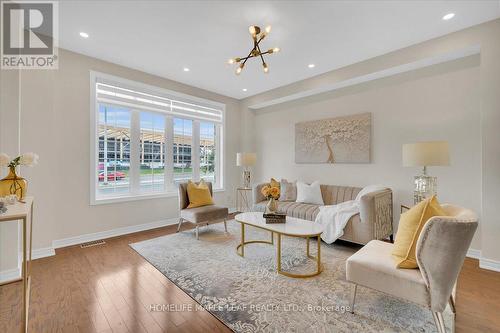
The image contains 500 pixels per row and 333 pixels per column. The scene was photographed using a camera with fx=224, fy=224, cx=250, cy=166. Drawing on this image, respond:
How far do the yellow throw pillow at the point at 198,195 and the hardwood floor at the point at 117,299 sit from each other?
1.24 metres

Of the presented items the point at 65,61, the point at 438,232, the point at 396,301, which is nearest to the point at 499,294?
the point at 396,301

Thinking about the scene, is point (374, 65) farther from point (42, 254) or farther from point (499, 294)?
point (42, 254)

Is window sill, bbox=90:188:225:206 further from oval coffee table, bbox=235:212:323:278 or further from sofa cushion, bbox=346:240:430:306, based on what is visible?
sofa cushion, bbox=346:240:430:306

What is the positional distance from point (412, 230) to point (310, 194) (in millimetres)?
2502

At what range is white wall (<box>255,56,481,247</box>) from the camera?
3.02 metres

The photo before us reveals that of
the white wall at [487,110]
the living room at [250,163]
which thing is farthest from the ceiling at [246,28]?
the white wall at [487,110]

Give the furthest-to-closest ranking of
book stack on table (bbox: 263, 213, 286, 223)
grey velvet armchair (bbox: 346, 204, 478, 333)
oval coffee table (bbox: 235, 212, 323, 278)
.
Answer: book stack on table (bbox: 263, 213, 286, 223), oval coffee table (bbox: 235, 212, 323, 278), grey velvet armchair (bbox: 346, 204, 478, 333)

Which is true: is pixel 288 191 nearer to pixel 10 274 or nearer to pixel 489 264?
pixel 489 264

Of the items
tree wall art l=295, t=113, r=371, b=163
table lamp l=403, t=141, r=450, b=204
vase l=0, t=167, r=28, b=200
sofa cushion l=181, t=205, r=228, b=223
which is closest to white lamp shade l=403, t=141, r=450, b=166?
table lamp l=403, t=141, r=450, b=204

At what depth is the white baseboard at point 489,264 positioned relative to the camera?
2586mm

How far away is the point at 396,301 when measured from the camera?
198cm

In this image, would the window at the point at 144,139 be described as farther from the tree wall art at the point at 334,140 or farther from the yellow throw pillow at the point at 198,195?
the tree wall art at the point at 334,140

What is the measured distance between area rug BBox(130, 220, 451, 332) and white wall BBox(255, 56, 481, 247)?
4.64 ft

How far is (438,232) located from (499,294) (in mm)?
1572
